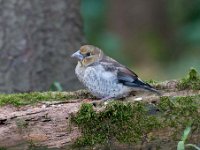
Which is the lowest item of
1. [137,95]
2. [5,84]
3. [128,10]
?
[137,95]

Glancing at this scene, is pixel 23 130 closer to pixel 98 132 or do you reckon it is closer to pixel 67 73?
pixel 98 132

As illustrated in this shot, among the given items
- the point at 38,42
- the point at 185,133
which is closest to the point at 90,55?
the point at 185,133

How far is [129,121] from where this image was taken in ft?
19.5

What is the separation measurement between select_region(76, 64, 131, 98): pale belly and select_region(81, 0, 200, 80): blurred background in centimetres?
893

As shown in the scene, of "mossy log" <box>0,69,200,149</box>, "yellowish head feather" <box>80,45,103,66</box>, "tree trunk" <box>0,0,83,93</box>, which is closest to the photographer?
"mossy log" <box>0,69,200,149</box>

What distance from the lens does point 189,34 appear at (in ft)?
53.7

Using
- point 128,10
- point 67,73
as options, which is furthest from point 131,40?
point 67,73

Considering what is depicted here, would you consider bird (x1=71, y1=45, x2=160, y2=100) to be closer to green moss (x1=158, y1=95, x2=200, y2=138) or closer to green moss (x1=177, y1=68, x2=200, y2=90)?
green moss (x1=177, y1=68, x2=200, y2=90)

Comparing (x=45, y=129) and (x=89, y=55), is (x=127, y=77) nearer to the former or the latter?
(x=89, y=55)

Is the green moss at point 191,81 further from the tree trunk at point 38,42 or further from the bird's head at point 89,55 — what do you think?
the tree trunk at point 38,42

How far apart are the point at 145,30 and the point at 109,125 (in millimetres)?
11915

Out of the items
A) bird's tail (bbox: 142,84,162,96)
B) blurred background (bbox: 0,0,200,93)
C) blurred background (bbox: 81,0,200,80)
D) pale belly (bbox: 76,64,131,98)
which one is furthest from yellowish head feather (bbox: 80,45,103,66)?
blurred background (bbox: 81,0,200,80)

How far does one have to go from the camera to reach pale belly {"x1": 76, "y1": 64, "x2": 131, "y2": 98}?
6570 mm

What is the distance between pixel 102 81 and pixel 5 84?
3006 mm
